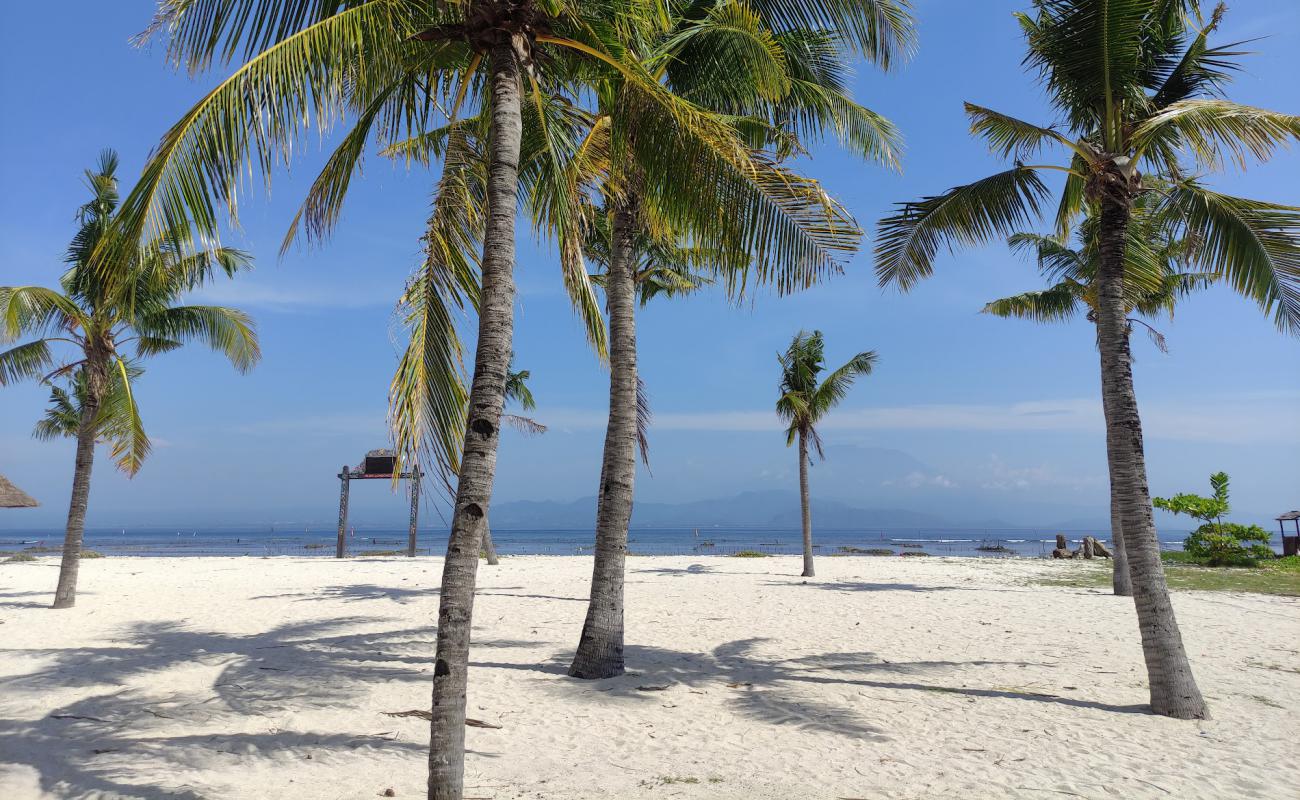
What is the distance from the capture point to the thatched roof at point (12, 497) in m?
21.4

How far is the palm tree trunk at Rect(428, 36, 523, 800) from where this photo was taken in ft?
13.0

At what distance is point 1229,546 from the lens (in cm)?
2253

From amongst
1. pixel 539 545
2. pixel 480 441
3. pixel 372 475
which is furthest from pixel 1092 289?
pixel 539 545

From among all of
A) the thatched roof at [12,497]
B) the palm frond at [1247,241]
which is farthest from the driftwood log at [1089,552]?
the thatched roof at [12,497]

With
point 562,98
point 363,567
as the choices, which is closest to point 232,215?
point 562,98

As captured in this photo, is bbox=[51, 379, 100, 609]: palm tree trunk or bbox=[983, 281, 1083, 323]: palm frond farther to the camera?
bbox=[983, 281, 1083, 323]: palm frond

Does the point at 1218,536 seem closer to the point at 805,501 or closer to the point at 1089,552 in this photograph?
the point at 1089,552

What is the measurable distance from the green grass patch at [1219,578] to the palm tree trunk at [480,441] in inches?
692

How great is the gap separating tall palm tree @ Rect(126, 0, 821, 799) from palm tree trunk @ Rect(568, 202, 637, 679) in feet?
8.06

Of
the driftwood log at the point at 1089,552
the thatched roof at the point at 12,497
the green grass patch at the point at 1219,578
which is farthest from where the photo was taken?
the driftwood log at the point at 1089,552

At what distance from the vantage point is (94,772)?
509cm

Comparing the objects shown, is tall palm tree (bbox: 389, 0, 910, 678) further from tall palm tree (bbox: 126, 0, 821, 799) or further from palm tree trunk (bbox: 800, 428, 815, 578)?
palm tree trunk (bbox: 800, 428, 815, 578)

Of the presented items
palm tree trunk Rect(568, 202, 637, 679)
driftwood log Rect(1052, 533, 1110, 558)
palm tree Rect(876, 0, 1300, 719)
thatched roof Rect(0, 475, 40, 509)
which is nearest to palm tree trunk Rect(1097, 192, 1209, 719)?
palm tree Rect(876, 0, 1300, 719)

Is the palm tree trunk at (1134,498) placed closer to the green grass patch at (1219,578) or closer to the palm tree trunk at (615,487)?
the palm tree trunk at (615,487)
